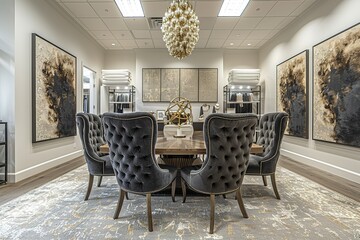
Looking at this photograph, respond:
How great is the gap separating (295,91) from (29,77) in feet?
17.3

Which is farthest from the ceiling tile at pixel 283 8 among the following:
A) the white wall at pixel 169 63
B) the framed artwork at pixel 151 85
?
the framed artwork at pixel 151 85

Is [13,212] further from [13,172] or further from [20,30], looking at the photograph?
[20,30]

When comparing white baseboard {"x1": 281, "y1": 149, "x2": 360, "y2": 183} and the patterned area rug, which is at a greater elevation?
white baseboard {"x1": 281, "y1": 149, "x2": 360, "y2": 183}

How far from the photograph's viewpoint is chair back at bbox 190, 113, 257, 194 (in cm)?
173

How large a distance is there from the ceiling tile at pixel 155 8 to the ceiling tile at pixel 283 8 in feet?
7.17

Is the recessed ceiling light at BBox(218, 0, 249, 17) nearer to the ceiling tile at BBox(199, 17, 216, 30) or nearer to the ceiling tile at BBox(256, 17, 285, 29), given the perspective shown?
the ceiling tile at BBox(199, 17, 216, 30)

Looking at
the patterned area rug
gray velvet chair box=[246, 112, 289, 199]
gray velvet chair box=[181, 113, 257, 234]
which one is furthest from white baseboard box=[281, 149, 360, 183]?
gray velvet chair box=[181, 113, 257, 234]

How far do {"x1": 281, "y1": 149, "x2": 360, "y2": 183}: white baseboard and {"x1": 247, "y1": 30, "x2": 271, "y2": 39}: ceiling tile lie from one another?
10.3 feet

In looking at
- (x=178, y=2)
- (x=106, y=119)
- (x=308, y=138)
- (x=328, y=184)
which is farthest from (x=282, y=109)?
(x=106, y=119)

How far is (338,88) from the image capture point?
134 inches

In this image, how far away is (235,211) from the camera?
221cm

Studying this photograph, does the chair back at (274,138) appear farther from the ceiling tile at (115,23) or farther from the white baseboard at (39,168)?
the ceiling tile at (115,23)

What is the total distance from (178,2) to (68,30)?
9.54ft

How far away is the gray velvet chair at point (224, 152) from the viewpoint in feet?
5.67
